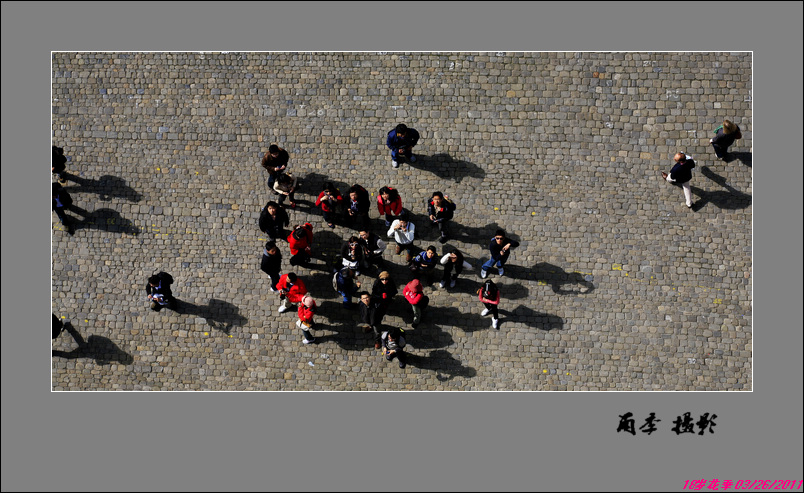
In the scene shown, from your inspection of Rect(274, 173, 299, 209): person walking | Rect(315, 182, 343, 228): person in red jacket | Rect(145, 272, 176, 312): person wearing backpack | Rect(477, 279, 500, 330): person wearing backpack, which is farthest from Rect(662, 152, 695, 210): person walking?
Rect(145, 272, 176, 312): person wearing backpack

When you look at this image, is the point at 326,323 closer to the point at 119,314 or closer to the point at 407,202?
the point at 407,202

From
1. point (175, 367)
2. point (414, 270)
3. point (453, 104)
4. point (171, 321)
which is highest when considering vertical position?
point (453, 104)

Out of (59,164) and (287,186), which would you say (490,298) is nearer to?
(287,186)

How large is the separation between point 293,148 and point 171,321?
5.13 metres

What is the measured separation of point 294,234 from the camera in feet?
→ 42.5

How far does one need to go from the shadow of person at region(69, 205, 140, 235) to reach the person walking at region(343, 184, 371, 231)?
208 inches

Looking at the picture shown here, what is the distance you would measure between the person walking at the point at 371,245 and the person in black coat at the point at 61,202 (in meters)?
6.94

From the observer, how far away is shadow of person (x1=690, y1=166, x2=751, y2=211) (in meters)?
14.6

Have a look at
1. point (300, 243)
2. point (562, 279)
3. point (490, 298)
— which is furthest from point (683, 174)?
point (300, 243)

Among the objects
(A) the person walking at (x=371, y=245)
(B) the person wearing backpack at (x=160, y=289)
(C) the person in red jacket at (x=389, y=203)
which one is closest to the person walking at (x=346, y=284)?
(A) the person walking at (x=371, y=245)

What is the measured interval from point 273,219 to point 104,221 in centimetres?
489

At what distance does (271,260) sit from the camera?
13.1 m

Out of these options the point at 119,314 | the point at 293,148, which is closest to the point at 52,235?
the point at 119,314

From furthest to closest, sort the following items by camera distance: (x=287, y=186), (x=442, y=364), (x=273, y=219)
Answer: (x=442, y=364)
(x=287, y=186)
(x=273, y=219)
